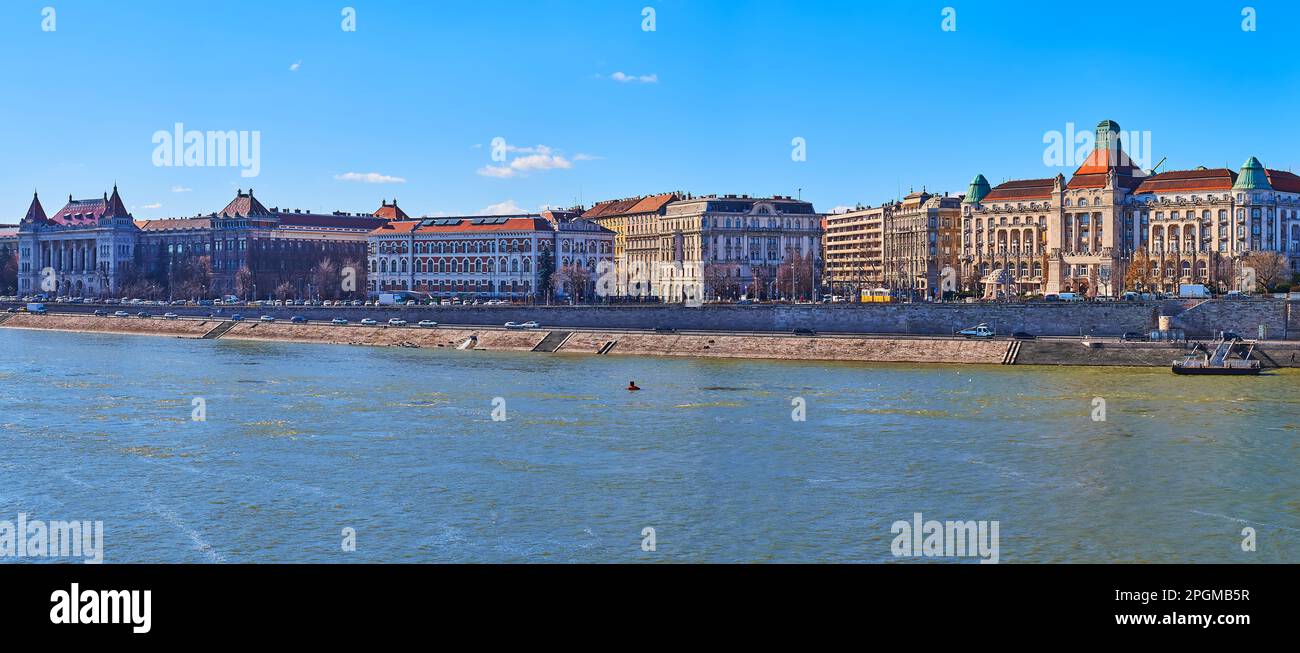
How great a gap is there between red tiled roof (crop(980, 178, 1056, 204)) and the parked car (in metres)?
49.7

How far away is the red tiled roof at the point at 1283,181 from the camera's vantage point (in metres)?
116

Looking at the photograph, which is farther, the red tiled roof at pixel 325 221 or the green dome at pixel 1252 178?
the red tiled roof at pixel 325 221

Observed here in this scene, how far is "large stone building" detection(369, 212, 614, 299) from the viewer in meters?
129

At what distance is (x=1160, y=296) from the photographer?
83375 mm

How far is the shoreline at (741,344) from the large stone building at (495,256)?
29.5 metres

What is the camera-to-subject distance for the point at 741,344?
7644 cm

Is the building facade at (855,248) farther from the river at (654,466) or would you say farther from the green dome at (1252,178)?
the river at (654,466)

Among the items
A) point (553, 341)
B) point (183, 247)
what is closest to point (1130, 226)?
point (553, 341)

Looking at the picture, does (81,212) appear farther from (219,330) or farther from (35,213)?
(219,330)

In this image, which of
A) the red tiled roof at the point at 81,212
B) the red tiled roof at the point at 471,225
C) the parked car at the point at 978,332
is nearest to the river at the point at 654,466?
the parked car at the point at 978,332

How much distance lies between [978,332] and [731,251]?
5644cm

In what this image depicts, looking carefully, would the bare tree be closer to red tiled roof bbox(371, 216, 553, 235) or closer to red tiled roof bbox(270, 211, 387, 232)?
red tiled roof bbox(371, 216, 553, 235)
